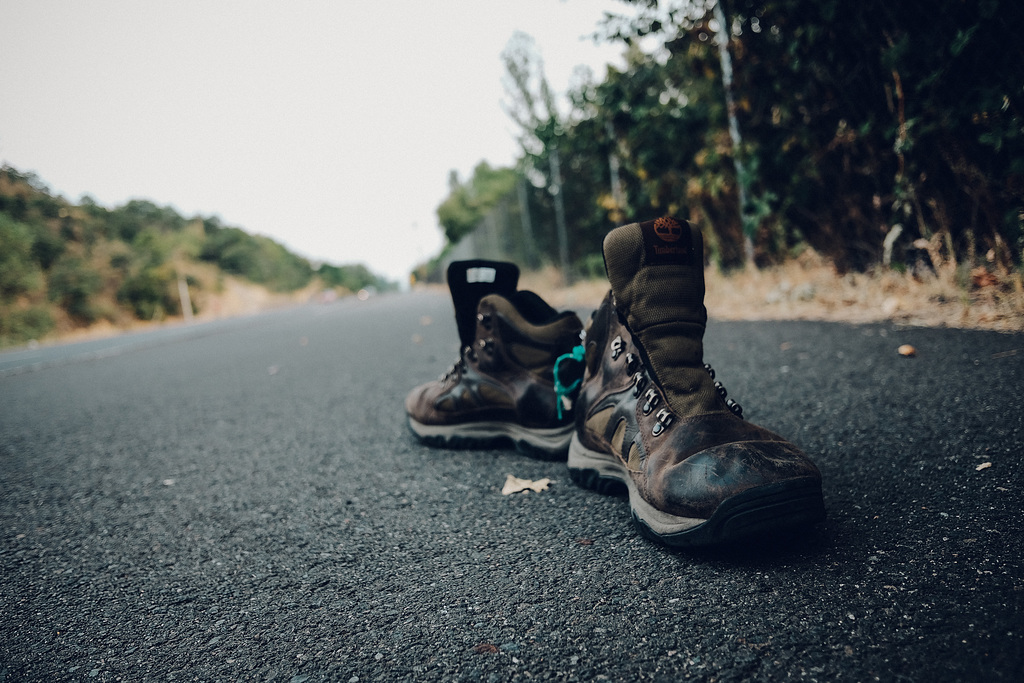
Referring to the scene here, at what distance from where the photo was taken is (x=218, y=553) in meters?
1.23

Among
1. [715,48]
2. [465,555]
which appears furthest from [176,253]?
[465,555]

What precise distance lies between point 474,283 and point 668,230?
781 millimetres

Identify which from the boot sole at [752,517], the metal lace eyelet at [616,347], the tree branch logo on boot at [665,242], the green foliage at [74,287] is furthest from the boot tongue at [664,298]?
the green foliage at [74,287]

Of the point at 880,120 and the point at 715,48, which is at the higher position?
the point at 715,48

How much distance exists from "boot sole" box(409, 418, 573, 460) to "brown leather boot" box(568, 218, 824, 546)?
0.15 metres

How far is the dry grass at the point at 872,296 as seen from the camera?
279 cm

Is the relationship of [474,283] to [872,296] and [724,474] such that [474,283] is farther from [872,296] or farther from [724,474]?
[872,296]

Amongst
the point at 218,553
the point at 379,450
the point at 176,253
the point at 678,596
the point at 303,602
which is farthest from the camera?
the point at 176,253

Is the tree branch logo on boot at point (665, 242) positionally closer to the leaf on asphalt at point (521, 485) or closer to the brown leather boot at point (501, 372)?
the brown leather boot at point (501, 372)

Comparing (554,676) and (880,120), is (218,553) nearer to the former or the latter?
(554,676)

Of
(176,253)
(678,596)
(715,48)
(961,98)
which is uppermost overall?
(176,253)

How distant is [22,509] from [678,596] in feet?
6.49

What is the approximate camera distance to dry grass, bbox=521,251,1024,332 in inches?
110

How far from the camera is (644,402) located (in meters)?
1.19
